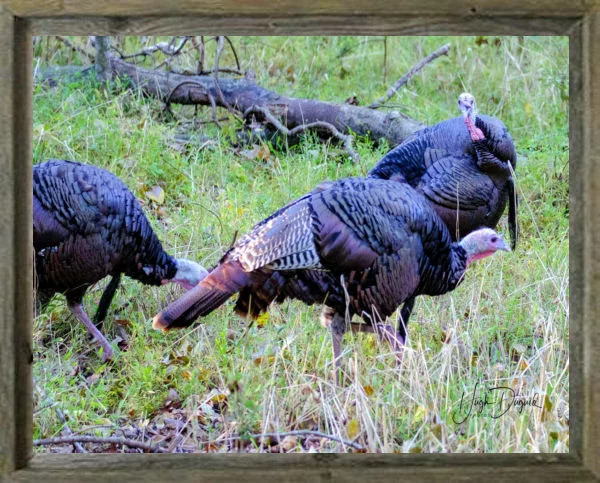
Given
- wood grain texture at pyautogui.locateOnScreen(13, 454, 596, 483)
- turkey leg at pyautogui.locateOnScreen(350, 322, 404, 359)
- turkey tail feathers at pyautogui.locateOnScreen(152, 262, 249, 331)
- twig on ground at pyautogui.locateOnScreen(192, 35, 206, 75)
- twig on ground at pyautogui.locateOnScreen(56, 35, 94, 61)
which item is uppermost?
twig on ground at pyautogui.locateOnScreen(56, 35, 94, 61)

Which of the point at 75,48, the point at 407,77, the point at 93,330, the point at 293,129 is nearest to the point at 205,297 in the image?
the point at 93,330

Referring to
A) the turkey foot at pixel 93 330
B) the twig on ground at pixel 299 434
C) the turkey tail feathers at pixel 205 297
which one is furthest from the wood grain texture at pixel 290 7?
the twig on ground at pixel 299 434

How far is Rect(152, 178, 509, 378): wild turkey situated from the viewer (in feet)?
10.5

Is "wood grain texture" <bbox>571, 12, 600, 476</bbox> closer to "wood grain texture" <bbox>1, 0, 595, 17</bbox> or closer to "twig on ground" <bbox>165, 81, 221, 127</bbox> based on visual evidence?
"wood grain texture" <bbox>1, 0, 595, 17</bbox>

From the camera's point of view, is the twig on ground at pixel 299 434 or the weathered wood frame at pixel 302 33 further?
the twig on ground at pixel 299 434

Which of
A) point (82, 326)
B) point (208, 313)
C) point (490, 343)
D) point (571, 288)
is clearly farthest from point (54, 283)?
point (571, 288)

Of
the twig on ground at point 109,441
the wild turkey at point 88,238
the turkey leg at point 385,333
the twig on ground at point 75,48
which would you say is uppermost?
the twig on ground at point 75,48

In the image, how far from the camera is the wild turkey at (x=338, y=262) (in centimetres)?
321

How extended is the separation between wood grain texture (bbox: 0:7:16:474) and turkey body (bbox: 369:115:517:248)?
1346mm

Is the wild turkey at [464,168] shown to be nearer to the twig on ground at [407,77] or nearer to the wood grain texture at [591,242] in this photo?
the twig on ground at [407,77]

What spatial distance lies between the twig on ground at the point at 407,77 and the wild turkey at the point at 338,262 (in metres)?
0.60

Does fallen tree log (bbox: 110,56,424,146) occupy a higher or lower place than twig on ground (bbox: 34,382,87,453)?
higher

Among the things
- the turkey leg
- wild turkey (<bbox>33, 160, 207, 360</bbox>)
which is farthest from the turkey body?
wild turkey (<bbox>33, 160, 207, 360</bbox>)

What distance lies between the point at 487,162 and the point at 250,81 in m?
0.98
